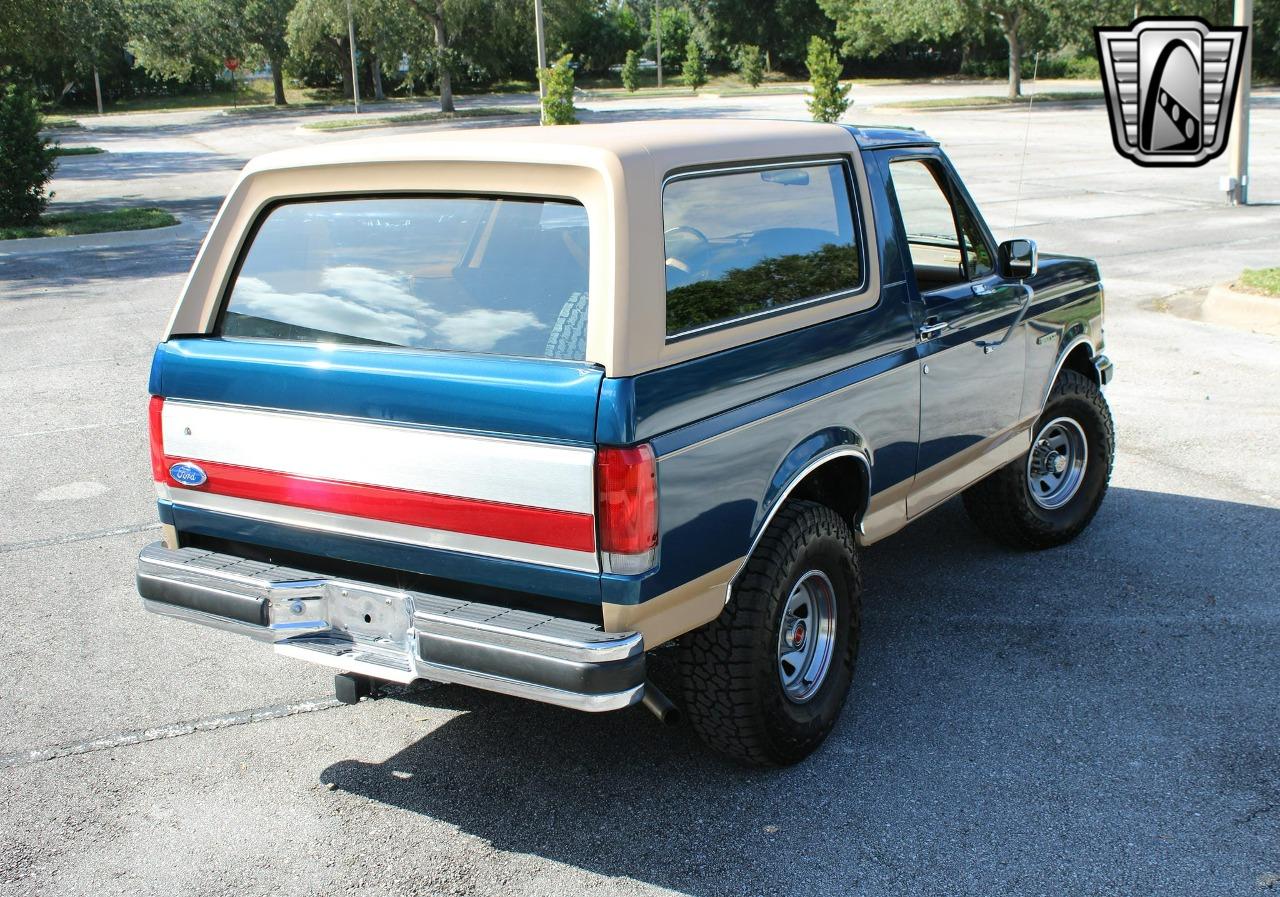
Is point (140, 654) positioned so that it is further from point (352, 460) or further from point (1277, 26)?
point (1277, 26)

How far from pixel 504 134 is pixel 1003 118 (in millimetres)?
35205

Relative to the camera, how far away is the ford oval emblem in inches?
162

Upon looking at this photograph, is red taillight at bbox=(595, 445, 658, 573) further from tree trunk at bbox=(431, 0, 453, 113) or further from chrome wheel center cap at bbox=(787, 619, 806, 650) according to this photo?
tree trunk at bbox=(431, 0, 453, 113)

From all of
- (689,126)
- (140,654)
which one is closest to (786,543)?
(689,126)

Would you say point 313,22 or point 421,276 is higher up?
point 313,22

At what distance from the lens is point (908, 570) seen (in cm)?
581

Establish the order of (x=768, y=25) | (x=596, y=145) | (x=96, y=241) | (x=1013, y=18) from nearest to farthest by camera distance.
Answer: (x=596, y=145)
(x=96, y=241)
(x=1013, y=18)
(x=768, y=25)

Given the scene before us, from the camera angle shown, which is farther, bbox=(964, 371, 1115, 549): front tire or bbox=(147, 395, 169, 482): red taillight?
bbox=(964, 371, 1115, 549): front tire

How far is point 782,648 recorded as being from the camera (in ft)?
13.5

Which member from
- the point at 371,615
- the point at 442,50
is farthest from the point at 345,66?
the point at 371,615

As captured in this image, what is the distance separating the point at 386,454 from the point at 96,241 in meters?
16.0

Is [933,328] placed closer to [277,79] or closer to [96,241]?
[96,241]

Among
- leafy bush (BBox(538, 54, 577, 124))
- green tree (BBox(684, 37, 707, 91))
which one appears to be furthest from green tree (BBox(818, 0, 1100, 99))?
leafy bush (BBox(538, 54, 577, 124))
